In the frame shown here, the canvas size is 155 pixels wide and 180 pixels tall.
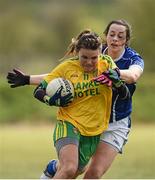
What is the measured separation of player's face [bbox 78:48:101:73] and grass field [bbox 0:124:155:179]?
422 cm

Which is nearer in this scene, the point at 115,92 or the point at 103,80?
the point at 103,80

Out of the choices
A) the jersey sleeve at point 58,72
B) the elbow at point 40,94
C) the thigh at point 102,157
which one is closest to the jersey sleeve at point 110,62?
the jersey sleeve at point 58,72

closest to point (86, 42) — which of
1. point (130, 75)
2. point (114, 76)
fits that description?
point (114, 76)

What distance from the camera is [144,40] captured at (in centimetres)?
3684

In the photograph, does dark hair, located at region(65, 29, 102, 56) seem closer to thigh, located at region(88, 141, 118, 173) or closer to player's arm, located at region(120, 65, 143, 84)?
player's arm, located at region(120, 65, 143, 84)

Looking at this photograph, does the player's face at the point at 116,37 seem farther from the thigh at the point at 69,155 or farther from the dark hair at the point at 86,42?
the thigh at the point at 69,155

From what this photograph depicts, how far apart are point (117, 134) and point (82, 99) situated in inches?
31.6

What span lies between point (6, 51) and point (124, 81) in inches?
1165

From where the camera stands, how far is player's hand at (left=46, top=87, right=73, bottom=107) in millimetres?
7652

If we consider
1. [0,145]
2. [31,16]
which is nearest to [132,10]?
[31,16]

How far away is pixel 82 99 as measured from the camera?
25.5ft

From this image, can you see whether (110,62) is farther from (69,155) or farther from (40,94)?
(69,155)

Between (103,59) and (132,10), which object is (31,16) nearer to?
(132,10)

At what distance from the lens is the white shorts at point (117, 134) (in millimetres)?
8289
